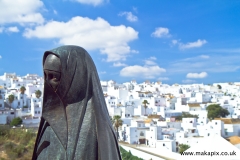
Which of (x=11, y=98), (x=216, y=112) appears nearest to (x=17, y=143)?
(x=11, y=98)

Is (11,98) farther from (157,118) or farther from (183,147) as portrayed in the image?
(183,147)

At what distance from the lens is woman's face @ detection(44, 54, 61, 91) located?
2.09 meters

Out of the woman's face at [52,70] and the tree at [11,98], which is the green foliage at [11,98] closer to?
the tree at [11,98]

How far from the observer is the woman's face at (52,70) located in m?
2.09

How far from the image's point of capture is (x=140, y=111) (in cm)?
3331

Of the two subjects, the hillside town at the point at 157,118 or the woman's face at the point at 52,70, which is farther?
the hillside town at the point at 157,118

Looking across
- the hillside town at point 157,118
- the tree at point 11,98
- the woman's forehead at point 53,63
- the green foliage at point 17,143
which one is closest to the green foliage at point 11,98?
the tree at point 11,98

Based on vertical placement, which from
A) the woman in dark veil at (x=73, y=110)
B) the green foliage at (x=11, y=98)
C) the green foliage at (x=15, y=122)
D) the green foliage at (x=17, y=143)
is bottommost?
the green foliage at (x=17, y=143)

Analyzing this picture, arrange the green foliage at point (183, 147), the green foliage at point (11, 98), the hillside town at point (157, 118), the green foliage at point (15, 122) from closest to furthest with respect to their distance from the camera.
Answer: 1. the green foliage at point (183, 147)
2. the hillside town at point (157, 118)
3. the green foliage at point (15, 122)
4. the green foliage at point (11, 98)

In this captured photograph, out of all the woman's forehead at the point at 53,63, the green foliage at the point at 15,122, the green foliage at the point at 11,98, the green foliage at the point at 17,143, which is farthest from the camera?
the green foliage at the point at 11,98

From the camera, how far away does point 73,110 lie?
2143 millimetres

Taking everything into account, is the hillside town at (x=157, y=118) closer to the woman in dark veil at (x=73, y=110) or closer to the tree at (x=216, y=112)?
the tree at (x=216, y=112)

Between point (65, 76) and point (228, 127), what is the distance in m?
24.1

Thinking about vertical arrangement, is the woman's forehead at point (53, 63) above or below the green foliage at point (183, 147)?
above
